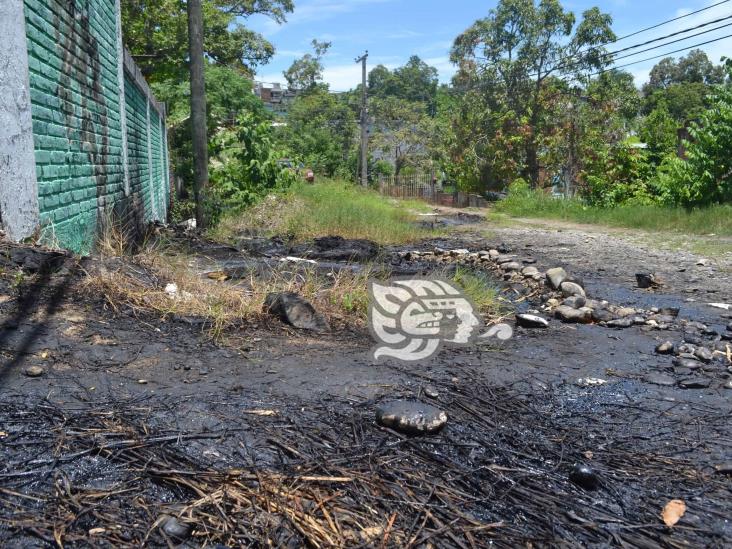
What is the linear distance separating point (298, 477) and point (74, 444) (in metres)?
0.86

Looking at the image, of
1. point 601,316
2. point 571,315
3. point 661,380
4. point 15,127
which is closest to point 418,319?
point 571,315

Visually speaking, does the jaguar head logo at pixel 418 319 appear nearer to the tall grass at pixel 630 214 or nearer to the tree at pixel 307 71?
the tall grass at pixel 630 214

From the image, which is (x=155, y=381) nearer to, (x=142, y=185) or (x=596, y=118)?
(x=142, y=185)

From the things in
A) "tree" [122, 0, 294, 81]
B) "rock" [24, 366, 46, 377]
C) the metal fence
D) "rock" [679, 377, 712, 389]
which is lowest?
"rock" [679, 377, 712, 389]

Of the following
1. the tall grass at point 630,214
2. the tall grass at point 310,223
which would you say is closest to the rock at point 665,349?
the tall grass at point 310,223

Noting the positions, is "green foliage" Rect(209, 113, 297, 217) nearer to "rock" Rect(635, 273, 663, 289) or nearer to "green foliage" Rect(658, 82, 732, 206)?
"rock" Rect(635, 273, 663, 289)

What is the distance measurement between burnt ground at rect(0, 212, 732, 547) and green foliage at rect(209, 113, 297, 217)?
8283 mm

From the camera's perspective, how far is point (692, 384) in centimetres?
336

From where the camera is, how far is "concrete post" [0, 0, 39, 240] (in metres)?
3.58

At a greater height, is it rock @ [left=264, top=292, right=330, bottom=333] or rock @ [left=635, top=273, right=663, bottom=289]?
rock @ [left=264, top=292, right=330, bottom=333]

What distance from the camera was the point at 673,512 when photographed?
209 centimetres

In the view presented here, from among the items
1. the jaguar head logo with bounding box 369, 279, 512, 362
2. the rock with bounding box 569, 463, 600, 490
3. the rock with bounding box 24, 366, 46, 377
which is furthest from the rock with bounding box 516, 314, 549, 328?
the rock with bounding box 24, 366, 46, 377

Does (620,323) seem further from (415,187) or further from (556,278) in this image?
(415,187)

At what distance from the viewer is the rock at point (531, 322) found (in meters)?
4.55
